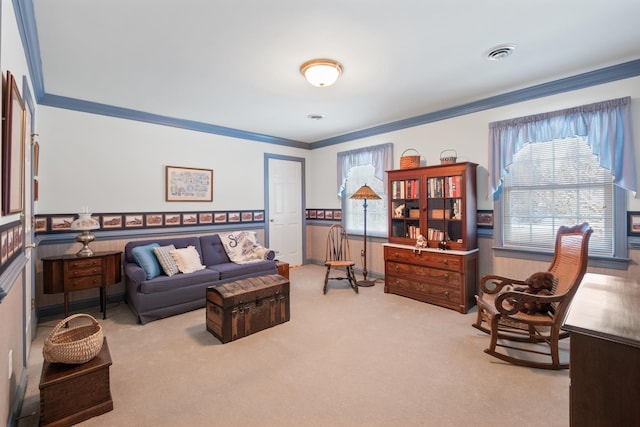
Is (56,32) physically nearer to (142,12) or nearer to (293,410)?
(142,12)

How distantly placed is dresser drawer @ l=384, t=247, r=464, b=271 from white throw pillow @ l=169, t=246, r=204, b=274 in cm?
253

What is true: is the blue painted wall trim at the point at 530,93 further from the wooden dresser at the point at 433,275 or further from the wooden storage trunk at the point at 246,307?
the wooden storage trunk at the point at 246,307

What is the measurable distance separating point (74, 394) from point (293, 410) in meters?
1.30

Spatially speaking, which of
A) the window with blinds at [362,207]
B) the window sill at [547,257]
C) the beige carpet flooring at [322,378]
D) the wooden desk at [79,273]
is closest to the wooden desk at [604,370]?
the beige carpet flooring at [322,378]

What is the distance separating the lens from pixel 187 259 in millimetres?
3889

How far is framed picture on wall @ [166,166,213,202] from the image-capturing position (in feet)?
15.1

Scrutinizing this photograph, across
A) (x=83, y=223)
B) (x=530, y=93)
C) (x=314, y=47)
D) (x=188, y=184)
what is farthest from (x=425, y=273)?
(x=83, y=223)

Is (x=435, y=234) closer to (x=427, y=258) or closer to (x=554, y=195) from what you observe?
(x=427, y=258)

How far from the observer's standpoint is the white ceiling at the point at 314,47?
7.04ft

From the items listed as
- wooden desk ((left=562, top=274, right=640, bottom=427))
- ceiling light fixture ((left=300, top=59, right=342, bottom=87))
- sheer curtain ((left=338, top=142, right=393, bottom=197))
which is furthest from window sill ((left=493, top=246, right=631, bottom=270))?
ceiling light fixture ((left=300, top=59, right=342, bottom=87))

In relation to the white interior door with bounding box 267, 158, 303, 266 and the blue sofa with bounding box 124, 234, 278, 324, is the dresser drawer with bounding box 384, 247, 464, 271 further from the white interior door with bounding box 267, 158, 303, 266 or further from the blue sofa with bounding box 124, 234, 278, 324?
the white interior door with bounding box 267, 158, 303, 266

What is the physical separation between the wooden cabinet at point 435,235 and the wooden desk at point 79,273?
11.2 ft

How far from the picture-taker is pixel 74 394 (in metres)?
1.86

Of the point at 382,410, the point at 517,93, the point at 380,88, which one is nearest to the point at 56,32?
the point at 380,88
